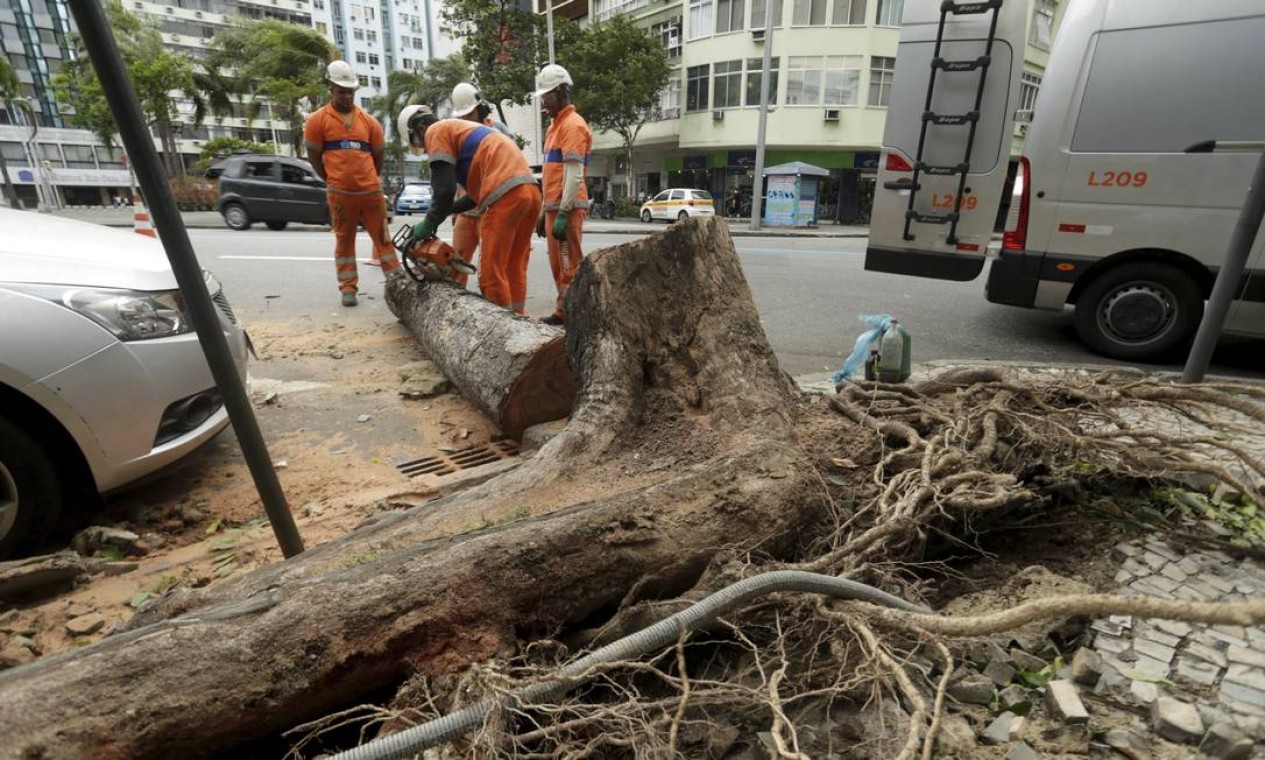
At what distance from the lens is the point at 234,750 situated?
4.43 ft

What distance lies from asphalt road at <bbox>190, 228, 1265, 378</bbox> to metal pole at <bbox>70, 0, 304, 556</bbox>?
11.7 feet

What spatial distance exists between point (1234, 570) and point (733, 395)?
1742mm

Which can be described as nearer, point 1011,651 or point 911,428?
point 1011,651

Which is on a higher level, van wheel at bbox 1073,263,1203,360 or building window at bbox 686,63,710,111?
building window at bbox 686,63,710,111

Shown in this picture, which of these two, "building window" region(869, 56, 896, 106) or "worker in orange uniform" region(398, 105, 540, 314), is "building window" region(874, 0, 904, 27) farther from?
"worker in orange uniform" region(398, 105, 540, 314)

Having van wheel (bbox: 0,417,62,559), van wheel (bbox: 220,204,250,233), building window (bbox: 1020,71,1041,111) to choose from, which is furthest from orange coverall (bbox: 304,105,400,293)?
building window (bbox: 1020,71,1041,111)

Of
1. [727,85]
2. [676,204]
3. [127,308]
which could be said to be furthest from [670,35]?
[127,308]

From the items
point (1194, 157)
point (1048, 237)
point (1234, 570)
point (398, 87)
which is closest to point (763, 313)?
point (1048, 237)

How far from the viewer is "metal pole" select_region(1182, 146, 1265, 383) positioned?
3.09 meters

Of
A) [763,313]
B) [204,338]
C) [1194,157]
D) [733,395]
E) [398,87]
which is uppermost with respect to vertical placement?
[398,87]

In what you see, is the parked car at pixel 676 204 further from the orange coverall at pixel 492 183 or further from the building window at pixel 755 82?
the orange coverall at pixel 492 183

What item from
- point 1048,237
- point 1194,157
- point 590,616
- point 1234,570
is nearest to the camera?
point 590,616

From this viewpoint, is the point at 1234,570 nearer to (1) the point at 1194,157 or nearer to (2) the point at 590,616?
(2) the point at 590,616

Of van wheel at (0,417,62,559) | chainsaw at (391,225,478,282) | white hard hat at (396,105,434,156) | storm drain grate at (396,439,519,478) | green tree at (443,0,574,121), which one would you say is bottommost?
storm drain grate at (396,439,519,478)
